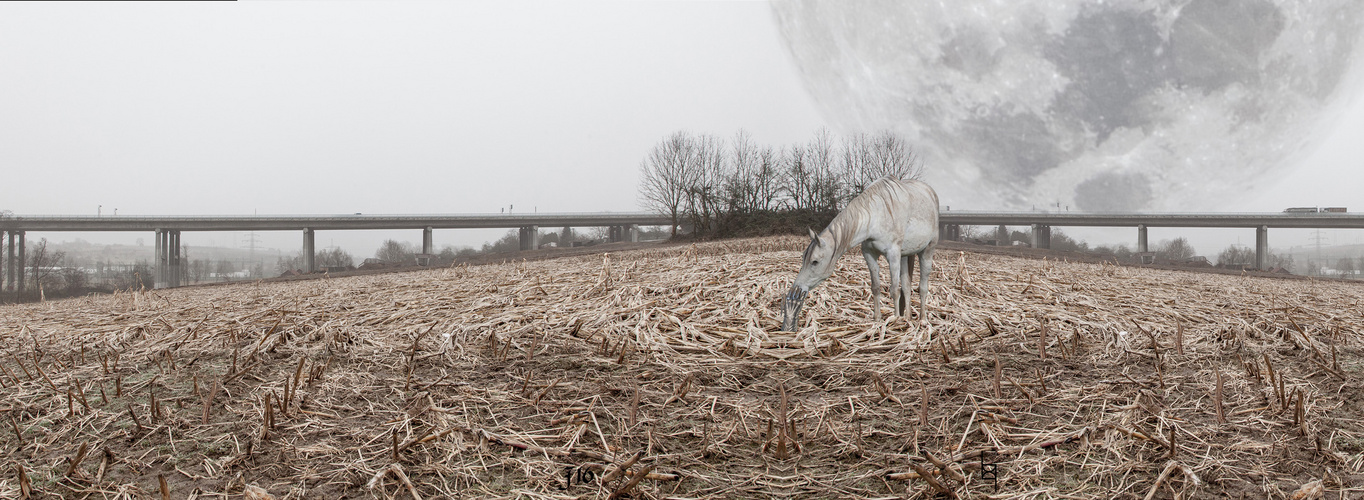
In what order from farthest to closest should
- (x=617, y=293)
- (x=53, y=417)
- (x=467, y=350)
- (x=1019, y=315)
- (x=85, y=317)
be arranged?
(x=85, y=317) → (x=617, y=293) → (x=1019, y=315) → (x=467, y=350) → (x=53, y=417)

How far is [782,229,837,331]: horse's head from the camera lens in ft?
18.6

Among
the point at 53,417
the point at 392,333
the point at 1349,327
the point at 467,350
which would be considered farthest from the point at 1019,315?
Answer: the point at 53,417

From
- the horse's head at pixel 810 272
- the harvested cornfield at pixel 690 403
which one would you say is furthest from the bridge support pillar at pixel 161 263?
the horse's head at pixel 810 272

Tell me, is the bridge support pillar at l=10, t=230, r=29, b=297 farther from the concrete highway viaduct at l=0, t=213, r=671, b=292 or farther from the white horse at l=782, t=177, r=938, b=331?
the white horse at l=782, t=177, r=938, b=331

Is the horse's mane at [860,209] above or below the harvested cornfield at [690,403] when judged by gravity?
above

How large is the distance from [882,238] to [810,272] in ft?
2.99

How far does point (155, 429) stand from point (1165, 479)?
5.58 meters

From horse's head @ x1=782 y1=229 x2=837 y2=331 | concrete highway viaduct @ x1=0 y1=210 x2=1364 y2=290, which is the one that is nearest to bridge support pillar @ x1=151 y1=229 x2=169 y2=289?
concrete highway viaduct @ x1=0 y1=210 x2=1364 y2=290

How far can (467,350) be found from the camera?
17.8 feet

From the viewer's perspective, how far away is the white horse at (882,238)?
18.9 ft

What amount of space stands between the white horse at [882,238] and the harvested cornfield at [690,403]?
0.45 metres

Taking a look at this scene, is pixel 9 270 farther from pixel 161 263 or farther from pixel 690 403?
pixel 690 403

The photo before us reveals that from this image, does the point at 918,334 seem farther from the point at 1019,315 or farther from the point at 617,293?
the point at 617,293

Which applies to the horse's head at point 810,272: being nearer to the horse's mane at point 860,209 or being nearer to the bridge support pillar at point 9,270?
the horse's mane at point 860,209
